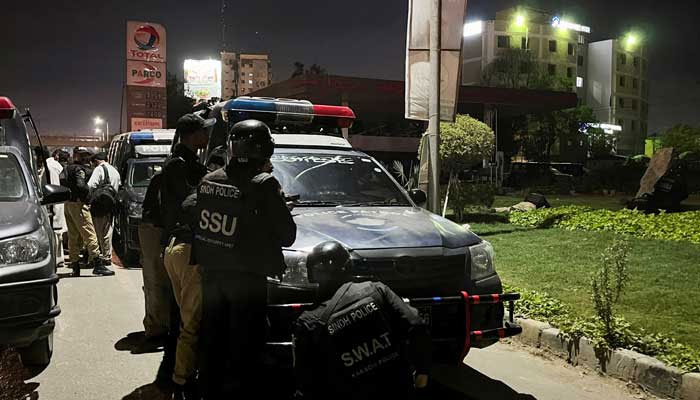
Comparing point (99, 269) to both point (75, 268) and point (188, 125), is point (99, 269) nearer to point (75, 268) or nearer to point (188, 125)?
point (75, 268)

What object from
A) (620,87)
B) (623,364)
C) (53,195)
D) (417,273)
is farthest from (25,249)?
(620,87)

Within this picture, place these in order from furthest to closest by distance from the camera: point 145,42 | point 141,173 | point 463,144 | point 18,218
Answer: point 145,42, point 463,144, point 141,173, point 18,218

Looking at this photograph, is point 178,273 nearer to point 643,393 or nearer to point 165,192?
point 165,192

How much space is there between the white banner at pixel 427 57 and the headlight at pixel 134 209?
174 inches

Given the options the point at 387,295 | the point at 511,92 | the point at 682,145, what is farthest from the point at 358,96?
the point at 387,295

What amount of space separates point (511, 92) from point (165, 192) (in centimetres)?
3580

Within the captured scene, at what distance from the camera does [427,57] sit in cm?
869

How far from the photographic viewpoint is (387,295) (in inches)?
116

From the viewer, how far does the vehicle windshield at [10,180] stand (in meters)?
5.49

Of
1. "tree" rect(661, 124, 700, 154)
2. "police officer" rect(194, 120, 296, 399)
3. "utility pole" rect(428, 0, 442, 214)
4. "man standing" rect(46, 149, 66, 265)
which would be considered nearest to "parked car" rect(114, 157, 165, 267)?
"man standing" rect(46, 149, 66, 265)

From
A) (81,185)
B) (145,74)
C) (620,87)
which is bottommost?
(81,185)

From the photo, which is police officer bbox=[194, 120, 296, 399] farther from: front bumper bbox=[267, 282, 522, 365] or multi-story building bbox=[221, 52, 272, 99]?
multi-story building bbox=[221, 52, 272, 99]

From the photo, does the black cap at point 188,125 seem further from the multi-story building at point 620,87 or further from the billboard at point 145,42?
the multi-story building at point 620,87

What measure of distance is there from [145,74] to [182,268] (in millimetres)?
29916
